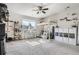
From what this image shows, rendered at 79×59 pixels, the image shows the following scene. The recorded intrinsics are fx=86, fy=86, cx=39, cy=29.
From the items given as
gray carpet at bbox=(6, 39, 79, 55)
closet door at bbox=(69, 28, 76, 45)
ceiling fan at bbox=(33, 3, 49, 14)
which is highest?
ceiling fan at bbox=(33, 3, 49, 14)

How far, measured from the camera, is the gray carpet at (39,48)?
219 centimetres

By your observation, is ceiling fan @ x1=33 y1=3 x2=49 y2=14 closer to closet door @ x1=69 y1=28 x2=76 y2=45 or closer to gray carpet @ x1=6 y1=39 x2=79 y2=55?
gray carpet @ x1=6 y1=39 x2=79 y2=55

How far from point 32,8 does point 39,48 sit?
1078 mm

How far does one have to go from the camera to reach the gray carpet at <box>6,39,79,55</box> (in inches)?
86.1

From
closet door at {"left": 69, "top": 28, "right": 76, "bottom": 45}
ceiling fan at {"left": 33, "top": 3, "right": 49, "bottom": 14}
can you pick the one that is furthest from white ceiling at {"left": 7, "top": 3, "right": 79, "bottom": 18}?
closet door at {"left": 69, "top": 28, "right": 76, "bottom": 45}

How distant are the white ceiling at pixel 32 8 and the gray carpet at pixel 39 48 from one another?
732mm

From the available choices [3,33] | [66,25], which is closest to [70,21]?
[66,25]

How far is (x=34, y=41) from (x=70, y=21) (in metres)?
1.14

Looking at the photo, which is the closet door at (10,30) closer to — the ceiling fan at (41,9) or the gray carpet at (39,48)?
the gray carpet at (39,48)

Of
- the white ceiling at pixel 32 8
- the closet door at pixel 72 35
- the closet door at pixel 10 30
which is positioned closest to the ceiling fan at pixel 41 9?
the white ceiling at pixel 32 8

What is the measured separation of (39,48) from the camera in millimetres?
2332

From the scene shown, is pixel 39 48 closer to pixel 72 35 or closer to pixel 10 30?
pixel 10 30

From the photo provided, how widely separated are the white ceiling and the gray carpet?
0.73m

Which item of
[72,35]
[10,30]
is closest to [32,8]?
[10,30]
